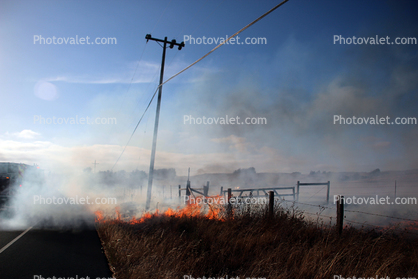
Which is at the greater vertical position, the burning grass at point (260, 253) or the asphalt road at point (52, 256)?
the burning grass at point (260, 253)

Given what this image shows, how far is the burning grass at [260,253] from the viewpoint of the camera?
4.34 metres

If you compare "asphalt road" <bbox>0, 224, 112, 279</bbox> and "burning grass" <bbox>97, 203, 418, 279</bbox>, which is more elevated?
"burning grass" <bbox>97, 203, 418, 279</bbox>

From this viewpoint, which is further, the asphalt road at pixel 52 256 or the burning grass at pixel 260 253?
the asphalt road at pixel 52 256

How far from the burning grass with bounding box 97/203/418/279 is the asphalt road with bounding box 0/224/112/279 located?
1.62ft

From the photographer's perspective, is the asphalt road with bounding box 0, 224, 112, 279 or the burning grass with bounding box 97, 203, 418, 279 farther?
the asphalt road with bounding box 0, 224, 112, 279

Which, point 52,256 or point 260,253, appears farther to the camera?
point 52,256

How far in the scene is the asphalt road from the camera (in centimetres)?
504

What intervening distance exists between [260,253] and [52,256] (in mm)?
5451

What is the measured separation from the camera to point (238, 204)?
8.75 m

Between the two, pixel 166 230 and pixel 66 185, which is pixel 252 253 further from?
pixel 66 185

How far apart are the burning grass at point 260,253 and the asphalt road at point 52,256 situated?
49 cm

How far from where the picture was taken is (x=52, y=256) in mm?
6203

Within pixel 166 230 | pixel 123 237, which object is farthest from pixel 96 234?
pixel 166 230

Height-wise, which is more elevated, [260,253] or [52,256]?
[260,253]
